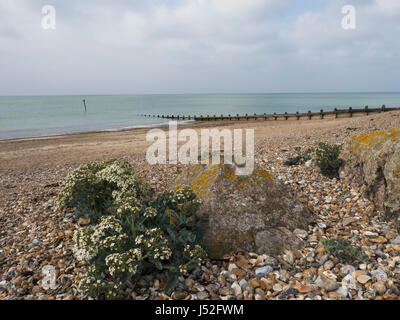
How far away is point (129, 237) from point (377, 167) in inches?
191

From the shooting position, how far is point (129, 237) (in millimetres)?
3564

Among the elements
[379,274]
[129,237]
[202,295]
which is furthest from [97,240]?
[379,274]

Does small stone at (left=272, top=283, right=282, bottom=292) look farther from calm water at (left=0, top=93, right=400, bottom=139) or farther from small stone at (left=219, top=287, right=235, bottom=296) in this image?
calm water at (left=0, top=93, right=400, bottom=139)

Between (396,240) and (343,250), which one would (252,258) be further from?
(396,240)

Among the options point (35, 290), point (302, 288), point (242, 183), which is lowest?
point (35, 290)

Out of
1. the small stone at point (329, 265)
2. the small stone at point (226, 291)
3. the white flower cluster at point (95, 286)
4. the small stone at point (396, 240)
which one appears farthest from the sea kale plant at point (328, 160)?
the white flower cluster at point (95, 286)

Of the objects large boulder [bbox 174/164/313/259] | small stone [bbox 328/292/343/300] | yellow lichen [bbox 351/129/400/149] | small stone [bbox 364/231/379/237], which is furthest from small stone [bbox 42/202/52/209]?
yellow lichen [bbox 351/129/400/149]

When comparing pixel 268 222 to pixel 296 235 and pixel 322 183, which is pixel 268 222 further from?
pixel 322 183

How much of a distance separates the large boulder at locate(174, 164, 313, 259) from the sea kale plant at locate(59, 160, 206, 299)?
32cm

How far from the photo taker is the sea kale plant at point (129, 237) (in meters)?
3.13

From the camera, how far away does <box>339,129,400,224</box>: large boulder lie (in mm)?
4525

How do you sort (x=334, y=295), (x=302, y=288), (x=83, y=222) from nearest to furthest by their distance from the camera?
(x=334, y=295) → (x=302, y=288) → (x=83, y=222)
